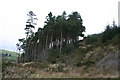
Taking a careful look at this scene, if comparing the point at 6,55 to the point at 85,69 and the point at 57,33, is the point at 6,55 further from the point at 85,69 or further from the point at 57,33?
the point at 85,69

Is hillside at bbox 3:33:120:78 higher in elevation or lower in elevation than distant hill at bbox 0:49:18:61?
lower

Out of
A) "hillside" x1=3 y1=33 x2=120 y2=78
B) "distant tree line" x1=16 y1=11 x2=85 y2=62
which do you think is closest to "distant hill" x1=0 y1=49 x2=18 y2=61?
"distant tree line" x1=16 y1=11 x2=85 y2=62

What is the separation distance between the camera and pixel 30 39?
60.4m

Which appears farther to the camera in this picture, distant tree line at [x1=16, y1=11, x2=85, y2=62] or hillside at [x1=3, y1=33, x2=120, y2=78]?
distant tree line at [x1=16, y1=11, x2=85, y2=62]

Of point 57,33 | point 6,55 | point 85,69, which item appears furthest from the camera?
point 6,55

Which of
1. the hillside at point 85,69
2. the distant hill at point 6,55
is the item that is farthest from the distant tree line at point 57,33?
the hillside at point 85,69

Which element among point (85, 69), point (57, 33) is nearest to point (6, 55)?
point (57, 33)

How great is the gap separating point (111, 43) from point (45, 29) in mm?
24874

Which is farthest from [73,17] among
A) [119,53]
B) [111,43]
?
[119,53]

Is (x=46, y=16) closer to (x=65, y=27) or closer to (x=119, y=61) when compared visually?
(x=65, y=27)

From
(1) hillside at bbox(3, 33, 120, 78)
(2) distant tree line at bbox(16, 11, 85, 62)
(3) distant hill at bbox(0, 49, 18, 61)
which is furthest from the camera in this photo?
(2) distant tree line at bbox(16, 11, 85, 62)

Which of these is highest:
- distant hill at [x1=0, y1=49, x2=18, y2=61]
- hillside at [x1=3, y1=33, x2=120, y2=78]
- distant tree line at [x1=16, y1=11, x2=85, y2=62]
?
distant tree line at [x1=16, y1=11, x2=85, y2=62]

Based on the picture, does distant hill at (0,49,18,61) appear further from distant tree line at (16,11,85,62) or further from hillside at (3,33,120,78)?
hillside at (3,33,120,78)

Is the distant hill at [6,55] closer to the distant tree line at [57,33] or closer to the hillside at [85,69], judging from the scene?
the distant tree line at [57,33]
